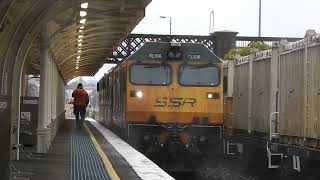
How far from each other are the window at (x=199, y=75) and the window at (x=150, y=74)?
0.39 m

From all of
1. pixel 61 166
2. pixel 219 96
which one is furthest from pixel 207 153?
pixel 61 166

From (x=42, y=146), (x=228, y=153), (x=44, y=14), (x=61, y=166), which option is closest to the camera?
(x=44, y=14)

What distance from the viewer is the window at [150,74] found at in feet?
52.6

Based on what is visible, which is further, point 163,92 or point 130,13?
point 163,92

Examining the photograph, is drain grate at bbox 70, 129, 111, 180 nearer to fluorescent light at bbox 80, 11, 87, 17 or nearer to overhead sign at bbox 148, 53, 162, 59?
overhead sign at bbox 148, 53, 162, 59

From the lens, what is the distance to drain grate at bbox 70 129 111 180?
10587 millimetres

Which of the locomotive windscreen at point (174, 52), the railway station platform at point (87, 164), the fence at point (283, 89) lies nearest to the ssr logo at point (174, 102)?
the locomotive windscreen at point (174, 52)

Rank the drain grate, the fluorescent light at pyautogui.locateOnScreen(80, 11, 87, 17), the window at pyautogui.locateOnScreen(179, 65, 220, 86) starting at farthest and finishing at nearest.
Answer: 1. the window at pyautogui.locateOnScreen(179, 65, 220, 86)
2. the fluorescent light at pyautogui.locateOnScreen(80, 11, 87, 17)
3. the drain grate

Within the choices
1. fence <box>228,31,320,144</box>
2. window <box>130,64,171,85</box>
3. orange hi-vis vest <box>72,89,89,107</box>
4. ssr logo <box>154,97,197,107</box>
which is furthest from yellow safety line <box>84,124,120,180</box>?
orange hi-vis vest <box>72,89,89,107</box>

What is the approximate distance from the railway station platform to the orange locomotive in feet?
2.94

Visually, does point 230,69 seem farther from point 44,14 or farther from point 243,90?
point 44,14

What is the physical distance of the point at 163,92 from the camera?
16062 millimetres

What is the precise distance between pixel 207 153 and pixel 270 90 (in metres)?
2.70

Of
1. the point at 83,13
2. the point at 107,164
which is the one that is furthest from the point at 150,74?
the point at 107,164
